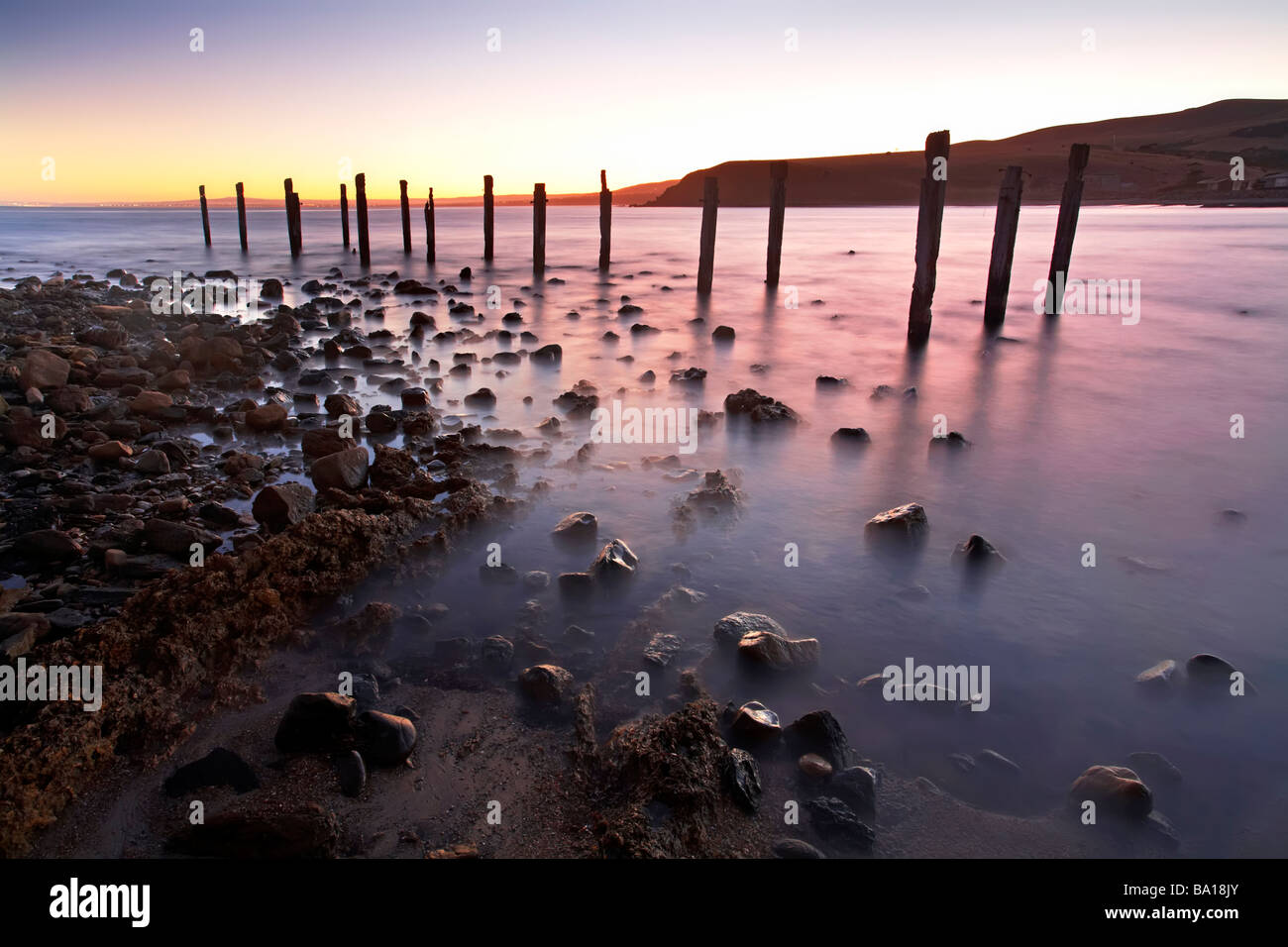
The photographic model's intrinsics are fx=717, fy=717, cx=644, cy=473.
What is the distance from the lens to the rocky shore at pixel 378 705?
2926 mm

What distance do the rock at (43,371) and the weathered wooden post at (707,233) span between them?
15292 mm

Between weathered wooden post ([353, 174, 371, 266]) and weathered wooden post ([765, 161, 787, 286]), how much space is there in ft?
58.1

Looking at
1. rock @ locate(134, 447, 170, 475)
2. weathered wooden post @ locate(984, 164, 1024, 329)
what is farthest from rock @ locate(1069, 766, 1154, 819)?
weathered wooden post @ locate(984, 164, 1024, 329)

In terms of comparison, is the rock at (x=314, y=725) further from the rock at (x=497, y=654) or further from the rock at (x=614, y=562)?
the rock at (x=614, y=562)

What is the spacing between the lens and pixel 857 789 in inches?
123

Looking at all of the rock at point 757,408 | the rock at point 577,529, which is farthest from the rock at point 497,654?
the rock at point 757,408

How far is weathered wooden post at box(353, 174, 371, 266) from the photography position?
30688mm

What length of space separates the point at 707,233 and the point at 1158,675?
18668 millimetres

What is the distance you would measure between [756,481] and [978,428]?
3.70 meters

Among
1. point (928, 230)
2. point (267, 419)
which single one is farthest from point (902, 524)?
point (928, 230)

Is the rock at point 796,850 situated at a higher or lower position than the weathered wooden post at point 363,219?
lower
